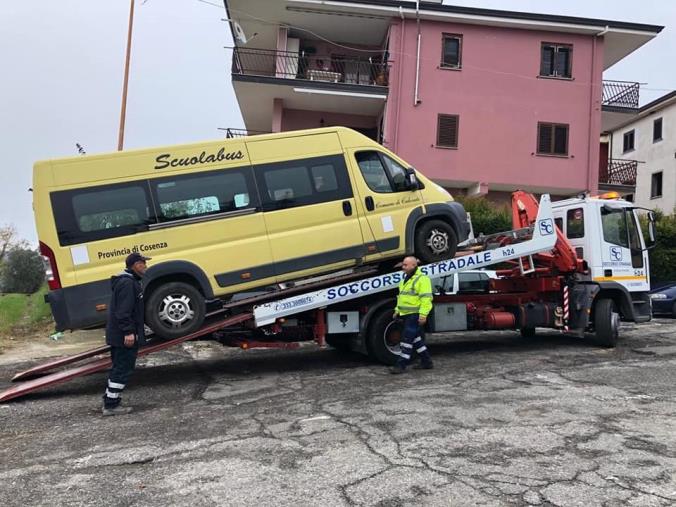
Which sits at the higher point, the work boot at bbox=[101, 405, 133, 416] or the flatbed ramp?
the flatbed ramp

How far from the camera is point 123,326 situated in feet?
21.9

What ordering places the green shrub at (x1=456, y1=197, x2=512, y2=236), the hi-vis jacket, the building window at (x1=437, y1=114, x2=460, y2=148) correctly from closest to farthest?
the hi-vis jacket
the green shrub at (x1=456, y1=197, x2=512, y2=236)
the building window at (x1=437, y1=114, x2=460, y2=148)

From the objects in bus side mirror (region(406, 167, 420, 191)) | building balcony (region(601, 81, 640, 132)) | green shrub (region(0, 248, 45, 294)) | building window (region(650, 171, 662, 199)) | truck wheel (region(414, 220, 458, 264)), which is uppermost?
building balcony (region(601, 81, 640, 132))

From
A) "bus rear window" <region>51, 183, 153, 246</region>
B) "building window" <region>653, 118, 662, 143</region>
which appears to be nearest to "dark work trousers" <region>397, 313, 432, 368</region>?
"bus rear window" <region>51, 183, 153, 246</region>

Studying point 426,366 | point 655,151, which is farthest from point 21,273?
point 426,366

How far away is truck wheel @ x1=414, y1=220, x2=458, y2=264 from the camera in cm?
877

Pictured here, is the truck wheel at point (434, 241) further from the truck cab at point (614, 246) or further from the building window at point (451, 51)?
the building window at point (451, 51)

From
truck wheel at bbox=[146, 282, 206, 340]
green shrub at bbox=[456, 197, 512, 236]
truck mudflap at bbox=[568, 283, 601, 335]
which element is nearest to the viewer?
truck wheel at bbox=[146, 282, 206, 340]

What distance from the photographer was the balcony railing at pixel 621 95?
22.8 metres

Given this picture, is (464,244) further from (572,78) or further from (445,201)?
(572,78)

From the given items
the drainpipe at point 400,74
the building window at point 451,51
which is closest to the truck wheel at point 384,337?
the drainpipe at point 400,74

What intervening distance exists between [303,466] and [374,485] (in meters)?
0.70

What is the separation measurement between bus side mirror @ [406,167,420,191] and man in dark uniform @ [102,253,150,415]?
12.7 ft

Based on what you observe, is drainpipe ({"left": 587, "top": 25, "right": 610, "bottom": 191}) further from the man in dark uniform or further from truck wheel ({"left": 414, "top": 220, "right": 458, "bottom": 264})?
the man in dark uniform
